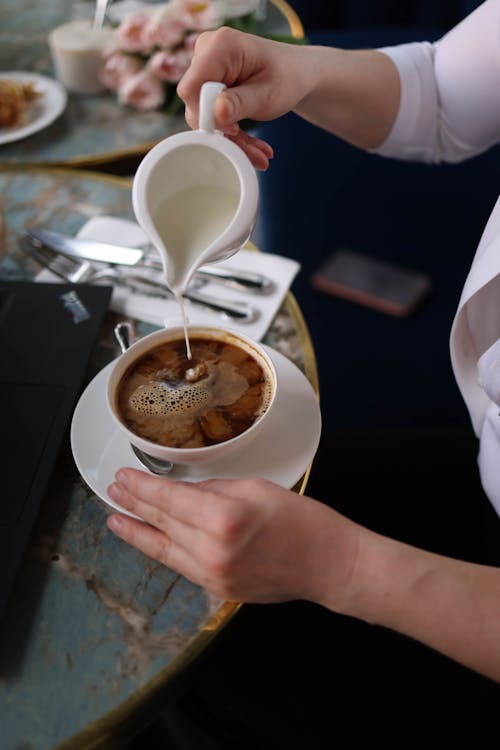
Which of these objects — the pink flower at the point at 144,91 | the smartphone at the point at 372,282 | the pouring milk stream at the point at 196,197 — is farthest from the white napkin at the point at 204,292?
the smartphone at the point at 372,282

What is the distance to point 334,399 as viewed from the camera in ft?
5.08

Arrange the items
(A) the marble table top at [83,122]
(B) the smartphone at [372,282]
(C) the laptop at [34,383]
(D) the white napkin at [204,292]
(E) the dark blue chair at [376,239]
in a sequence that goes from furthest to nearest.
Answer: (B) the smartphone at [372,282]
(E) the dark blue chair at [376,239]
(A) the marble table top at [83,122]
(D) the white napkin at [204,292]
(C) the laptop at [34,383]

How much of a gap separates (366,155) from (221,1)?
1.61 ft

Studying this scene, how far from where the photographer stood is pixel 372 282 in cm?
178

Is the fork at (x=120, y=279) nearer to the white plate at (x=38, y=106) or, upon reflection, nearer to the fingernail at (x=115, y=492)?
the fingernail at (x=115, y=492)

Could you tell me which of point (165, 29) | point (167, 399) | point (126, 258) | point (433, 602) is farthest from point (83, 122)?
point (433, 602)

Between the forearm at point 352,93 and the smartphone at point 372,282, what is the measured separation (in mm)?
679

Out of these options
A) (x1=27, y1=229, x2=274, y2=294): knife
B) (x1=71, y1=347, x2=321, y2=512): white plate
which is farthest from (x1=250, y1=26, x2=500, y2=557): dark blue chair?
(x1=71, y1=347, x2=321, y2=512): white plate

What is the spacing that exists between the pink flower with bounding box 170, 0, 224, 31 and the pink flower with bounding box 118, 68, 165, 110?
115 millimetres

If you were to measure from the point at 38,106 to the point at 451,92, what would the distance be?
0.82 m

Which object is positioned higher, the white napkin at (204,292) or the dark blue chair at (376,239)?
the white napkin at (204,292)

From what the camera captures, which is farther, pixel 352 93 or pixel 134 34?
pixel 134 34

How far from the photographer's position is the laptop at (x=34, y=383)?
66 centimetres

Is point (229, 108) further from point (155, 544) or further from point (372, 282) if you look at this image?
point (372, 282)
